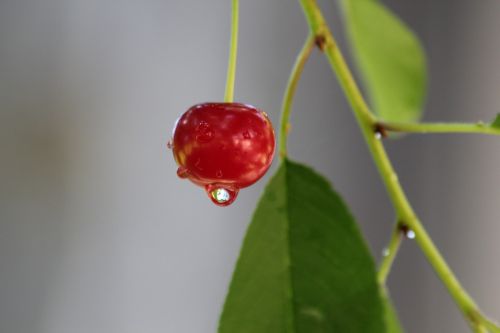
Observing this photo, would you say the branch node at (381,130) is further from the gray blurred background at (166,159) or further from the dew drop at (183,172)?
the gray blurred background at (166,159)

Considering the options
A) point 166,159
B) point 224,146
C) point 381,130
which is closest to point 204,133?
point 224,146

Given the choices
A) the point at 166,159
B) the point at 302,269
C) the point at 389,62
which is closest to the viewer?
the point at 302,269

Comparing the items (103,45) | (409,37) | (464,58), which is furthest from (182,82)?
(409,37)

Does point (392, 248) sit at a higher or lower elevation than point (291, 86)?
lower

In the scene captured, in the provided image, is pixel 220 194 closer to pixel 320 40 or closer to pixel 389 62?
pixel 320 40

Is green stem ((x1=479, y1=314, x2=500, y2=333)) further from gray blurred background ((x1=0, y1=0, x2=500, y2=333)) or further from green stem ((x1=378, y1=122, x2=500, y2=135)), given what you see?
gray blurred background ((x1=0, y1=0, x2=500, y2=333))

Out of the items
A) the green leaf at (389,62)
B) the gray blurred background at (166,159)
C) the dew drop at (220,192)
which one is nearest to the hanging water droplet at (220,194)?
the dew drop at (220,192)
